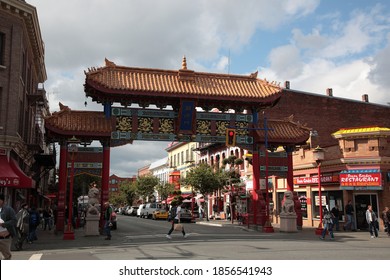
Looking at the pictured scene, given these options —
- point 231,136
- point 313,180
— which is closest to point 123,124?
point 231,136

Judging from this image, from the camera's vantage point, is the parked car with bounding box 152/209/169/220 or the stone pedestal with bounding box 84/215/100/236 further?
the parked car with bounding box 152/209/169/220

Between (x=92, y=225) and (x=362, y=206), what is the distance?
1681 cm

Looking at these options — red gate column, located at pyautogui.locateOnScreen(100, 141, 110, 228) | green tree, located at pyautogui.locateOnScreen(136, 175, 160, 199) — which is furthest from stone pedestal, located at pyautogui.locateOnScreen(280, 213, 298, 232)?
green tree, located at pyautogui.locateOnScreen(136, 175, 160, 199)

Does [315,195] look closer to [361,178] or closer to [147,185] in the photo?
[361,178]

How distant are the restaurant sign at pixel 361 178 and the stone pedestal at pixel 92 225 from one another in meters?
15.5

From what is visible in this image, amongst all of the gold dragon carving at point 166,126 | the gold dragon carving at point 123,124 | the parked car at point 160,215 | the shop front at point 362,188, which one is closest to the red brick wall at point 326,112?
the parked car at point 160,215

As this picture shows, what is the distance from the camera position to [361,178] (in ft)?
84.3

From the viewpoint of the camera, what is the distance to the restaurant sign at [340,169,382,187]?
25.2m

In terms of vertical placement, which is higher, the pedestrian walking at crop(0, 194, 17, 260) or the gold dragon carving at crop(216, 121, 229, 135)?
the gold dragon carving at crop(216, 121, 229, 135)

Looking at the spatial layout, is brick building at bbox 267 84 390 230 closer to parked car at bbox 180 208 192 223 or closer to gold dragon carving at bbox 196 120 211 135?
gold dragon carving at bbox 196 120 211 135

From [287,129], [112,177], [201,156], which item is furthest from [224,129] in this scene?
[112,177]

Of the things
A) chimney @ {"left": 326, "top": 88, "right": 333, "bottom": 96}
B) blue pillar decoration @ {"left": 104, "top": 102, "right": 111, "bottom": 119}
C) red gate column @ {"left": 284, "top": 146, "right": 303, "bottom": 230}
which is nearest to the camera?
blue pillar decoration @ {"left": 104, "top": 102, "right": 111, "bottom": 119}

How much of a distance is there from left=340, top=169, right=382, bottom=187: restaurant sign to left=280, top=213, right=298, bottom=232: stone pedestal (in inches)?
212

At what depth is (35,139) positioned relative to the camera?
32562 millimetres
